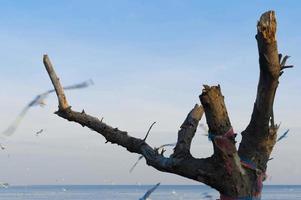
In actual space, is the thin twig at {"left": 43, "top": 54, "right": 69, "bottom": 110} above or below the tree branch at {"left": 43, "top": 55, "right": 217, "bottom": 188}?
above

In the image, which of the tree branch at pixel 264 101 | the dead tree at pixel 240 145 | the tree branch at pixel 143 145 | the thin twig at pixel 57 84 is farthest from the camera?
the thin twig at pixel 57 84

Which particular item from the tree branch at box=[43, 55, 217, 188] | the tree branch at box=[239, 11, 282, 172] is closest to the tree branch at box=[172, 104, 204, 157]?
the tree branch at box=[43, 55, 217, 188]

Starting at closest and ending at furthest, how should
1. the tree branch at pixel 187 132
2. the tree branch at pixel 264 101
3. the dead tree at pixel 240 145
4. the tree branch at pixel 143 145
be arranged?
1. the tree branch at pixel 264 101
2. the dead tree at pixel 240 145
3. the tree branch at pixel 143 145
4. the tree branch at pixel 187 132

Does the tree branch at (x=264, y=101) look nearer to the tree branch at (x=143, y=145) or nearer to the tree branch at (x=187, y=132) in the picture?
the tree branch at (x=143, y=145)

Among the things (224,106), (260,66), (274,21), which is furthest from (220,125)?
(274,21)

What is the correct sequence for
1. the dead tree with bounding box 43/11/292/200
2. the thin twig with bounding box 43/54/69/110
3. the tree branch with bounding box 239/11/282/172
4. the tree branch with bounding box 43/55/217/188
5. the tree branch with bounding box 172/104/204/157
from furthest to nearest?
1. the tree branch with bounding box 172/104/204/157
2. the thin twig with bounding box 43/54/69/110
3. the tree branch with bounding box 43/55/217/188
4. the dead tree with bounding box 43/11/292/200
5. the tree branch with bounding box 239/11/282/172

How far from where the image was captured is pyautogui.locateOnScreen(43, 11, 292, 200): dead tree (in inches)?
221

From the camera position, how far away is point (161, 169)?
21.0 feet

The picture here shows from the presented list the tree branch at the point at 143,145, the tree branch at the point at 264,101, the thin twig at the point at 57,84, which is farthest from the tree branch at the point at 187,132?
the thin twig at the point at 57,84

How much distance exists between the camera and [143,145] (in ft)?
21.7

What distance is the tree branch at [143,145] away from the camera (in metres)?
6.11

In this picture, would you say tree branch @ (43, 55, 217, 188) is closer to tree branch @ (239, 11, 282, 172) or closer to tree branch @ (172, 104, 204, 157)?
tree branch @ (172, 104, 204, 157)

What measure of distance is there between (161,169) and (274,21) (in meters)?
1.96

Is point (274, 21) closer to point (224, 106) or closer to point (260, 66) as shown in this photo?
point (260, 66)
